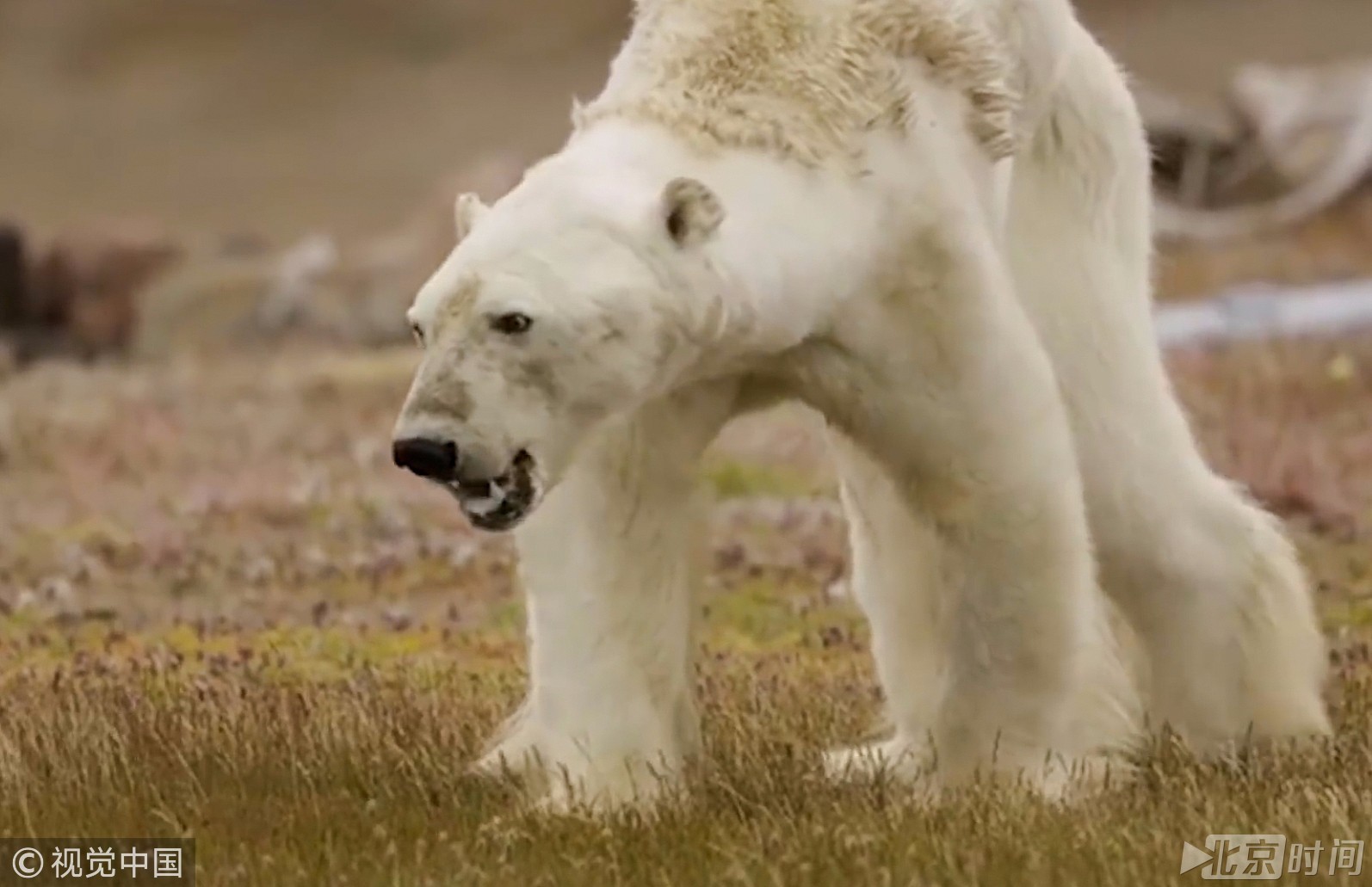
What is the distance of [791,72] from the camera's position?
4.79 meters

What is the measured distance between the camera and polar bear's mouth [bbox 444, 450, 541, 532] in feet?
13.8

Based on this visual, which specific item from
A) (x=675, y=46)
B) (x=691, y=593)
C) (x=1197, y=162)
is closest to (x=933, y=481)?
(x=691, y=593)

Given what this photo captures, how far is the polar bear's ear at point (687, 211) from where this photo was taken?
14.0 ft

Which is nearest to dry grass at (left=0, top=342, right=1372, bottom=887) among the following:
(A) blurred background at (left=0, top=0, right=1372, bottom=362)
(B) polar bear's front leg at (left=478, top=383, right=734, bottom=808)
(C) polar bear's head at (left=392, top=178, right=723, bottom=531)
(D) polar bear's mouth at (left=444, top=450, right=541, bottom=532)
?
(B) polar bear's front leg at (left=478, top=383, right=734, bottom=808)

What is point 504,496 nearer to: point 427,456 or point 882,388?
point 427,456

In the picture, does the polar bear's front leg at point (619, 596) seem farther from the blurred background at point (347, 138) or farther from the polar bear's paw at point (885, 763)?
the blurred background at point (347, 138)

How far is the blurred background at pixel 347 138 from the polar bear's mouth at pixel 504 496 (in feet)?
64.7

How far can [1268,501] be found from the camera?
35.4 feet

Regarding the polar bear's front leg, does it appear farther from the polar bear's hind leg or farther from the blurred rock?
the blurred rock

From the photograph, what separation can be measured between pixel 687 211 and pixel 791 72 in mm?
629

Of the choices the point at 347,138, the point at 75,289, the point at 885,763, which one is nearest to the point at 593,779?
the point at 885,763

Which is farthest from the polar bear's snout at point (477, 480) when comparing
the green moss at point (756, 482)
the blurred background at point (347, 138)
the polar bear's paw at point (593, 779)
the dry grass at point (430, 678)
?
the blurred background at point (347, 138)

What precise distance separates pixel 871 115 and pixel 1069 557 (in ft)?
3.41

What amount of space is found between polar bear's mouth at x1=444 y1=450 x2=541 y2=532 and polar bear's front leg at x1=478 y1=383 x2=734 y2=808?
0.52 meters
